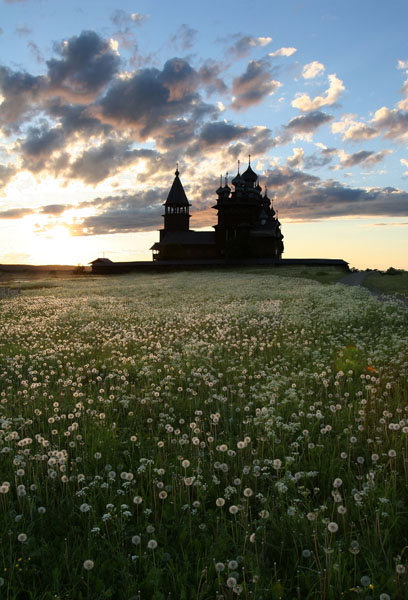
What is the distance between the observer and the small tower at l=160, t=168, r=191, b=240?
9425cm

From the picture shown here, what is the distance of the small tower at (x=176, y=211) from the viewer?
9425 cm

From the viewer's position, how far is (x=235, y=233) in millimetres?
81312

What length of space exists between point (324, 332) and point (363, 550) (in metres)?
8.31

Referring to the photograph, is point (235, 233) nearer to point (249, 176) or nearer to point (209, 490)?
point (249, 176)

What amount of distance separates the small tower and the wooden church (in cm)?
24

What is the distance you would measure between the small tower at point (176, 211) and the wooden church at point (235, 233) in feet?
0.80

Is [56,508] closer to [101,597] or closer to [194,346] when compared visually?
[101,597]

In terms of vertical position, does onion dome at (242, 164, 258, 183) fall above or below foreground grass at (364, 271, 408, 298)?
above

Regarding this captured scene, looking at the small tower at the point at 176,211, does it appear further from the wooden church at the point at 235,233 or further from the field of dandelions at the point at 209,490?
the field of dandelions at the point at 209,490

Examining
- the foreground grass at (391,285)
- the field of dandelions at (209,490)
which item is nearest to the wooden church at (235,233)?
the foreground grass at (391,285)

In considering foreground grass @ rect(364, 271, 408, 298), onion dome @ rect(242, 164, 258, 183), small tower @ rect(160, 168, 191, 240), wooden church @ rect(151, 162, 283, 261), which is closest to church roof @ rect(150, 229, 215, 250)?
wooden church @ rect(151, 162, 283, 261)

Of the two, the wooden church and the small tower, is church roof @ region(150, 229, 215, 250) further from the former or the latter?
the small tower

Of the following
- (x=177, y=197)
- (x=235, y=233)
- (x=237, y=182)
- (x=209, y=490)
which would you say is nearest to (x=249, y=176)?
(x=237, y=182)

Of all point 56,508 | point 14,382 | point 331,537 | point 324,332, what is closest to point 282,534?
point 331,537
